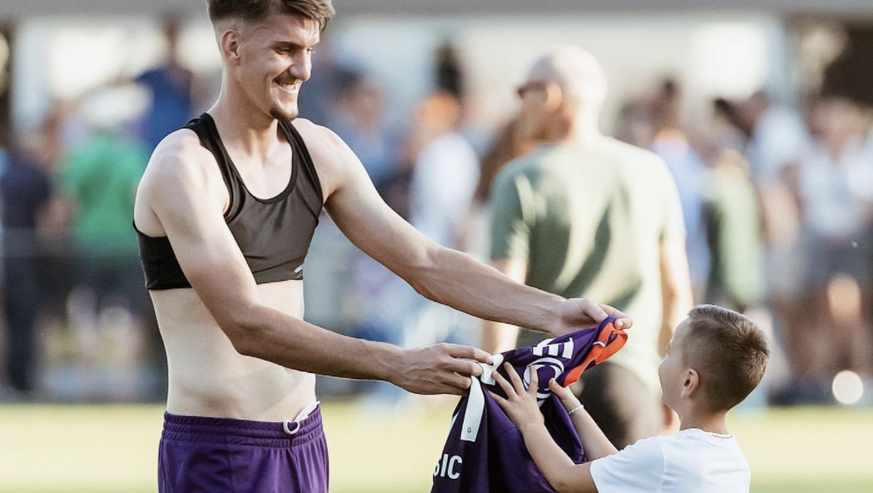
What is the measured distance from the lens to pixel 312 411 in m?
4.41

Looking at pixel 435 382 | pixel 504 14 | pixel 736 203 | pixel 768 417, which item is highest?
pixel 504 14

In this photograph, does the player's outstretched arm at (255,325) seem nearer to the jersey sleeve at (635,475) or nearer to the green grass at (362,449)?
the jersey sleeve at (635,475)

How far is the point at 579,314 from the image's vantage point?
14.4 ft

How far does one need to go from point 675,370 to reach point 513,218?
1915 millimetres

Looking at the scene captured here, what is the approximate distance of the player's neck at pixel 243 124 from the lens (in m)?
4.28

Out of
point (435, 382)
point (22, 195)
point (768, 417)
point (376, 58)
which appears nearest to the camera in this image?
point (435, 382)

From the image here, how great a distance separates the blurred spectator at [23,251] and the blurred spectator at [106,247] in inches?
15.0

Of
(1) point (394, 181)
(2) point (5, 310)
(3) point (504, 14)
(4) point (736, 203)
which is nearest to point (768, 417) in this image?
(4) point (736, 203)

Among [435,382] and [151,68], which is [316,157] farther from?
[151,68]

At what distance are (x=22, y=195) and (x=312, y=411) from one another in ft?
33.7

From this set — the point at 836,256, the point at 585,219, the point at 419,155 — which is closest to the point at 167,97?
the point at 419,155

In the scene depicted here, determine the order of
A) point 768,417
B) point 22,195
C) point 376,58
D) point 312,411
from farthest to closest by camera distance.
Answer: point 376,58 → point 22,195 → point 768,417 → point 312,411

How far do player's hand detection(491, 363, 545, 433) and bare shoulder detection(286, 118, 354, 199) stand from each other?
31.4 inches

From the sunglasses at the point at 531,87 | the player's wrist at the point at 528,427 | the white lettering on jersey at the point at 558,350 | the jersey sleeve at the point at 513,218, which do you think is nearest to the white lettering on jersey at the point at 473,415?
the player's wrist at the point at 528,427
